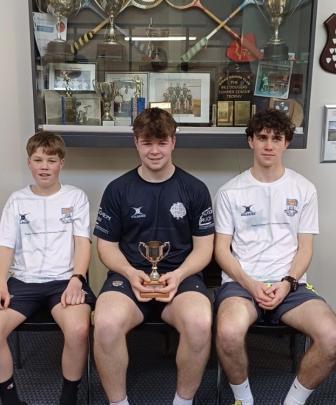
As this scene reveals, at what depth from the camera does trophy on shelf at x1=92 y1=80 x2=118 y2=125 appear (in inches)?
96.9

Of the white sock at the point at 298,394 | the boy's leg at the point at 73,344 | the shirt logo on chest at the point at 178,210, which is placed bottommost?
the white sock at the point at 298,394

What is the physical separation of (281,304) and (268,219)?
13.9 inches

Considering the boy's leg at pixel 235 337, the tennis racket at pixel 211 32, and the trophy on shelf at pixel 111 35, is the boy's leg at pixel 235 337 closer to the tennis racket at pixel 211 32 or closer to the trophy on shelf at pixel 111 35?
the tennis racket at pixel 211 32

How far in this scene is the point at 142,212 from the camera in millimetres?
2059

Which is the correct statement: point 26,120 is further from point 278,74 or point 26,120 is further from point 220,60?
point 278,74

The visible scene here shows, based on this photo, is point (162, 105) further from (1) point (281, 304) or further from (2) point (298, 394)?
(2) point (298, 394)

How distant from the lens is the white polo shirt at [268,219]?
2.08m

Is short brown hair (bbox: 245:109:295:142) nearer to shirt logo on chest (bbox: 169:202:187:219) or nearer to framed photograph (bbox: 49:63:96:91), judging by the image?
shirt logo on chest (bbox: 169:202:187:219)

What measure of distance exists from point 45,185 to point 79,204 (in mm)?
162

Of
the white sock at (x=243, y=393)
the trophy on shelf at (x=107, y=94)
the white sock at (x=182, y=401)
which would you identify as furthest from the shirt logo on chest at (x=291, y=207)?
the trophy on shelf at (x=107, y=94)

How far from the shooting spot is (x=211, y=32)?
243 centimetres

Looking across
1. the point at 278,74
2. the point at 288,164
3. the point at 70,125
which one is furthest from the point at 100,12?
the point at 288,164

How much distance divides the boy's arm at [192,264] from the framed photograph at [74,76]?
96 cm

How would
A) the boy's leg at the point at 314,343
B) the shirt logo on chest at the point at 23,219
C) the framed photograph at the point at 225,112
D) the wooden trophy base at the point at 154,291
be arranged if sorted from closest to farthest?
the boy's leg at the point at 314,343 < the wooden trophy base at the point at 154,291 < the shirt logo on chest at the point at 23,219 < the framed photograph at the point at 225,112
